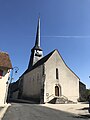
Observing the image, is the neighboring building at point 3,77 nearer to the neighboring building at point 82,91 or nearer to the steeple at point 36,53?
the steeple at point 36,53

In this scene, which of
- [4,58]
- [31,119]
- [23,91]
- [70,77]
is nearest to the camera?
[31,119]

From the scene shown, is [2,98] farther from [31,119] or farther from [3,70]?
[31,119]

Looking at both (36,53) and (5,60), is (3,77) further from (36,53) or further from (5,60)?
(36,53)

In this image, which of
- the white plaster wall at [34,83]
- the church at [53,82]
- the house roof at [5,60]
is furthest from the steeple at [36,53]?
the house roof at [5,60]

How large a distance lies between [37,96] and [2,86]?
34.6 ft

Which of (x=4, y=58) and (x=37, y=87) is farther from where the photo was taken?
(x=37, y=87)

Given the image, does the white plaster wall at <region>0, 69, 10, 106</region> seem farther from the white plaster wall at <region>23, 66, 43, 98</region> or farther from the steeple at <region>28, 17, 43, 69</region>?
the steeple at <region>28, 17, 43, 69</region>

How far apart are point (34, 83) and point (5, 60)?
38.5ft

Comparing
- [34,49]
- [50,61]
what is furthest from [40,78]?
[34,49]

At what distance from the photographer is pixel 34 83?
104ft

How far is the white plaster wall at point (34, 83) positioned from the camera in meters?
29.2

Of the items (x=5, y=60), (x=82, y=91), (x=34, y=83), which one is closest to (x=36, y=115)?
(x=5, y=60)

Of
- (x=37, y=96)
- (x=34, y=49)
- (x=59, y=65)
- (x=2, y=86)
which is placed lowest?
(x=37, y=96)

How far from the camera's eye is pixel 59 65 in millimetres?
30625
